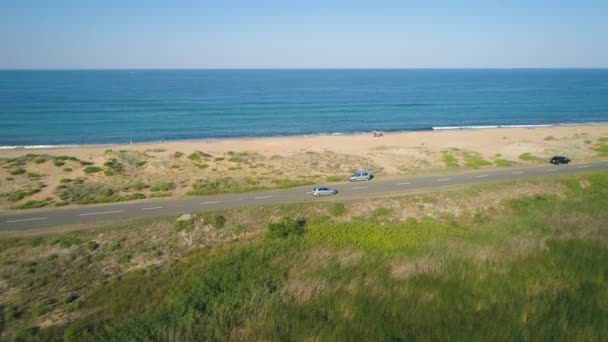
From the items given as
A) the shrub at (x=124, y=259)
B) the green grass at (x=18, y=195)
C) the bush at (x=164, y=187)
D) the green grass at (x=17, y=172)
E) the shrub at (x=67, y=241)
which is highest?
the green grass at (x=17, y=172)

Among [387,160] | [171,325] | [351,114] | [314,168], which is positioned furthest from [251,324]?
[351,114]

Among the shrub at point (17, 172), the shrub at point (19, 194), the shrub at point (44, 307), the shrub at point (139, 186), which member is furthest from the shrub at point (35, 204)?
the shrub at point (44, 307)

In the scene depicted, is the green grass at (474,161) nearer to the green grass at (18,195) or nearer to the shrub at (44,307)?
the shrub at (44,307)

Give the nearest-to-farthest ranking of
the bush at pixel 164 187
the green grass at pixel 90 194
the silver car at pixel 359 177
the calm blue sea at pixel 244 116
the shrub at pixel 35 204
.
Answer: the shrub at pixel 35 204
the green grass at pixel 90 194
the bush at pixel 164 187
the silver car at pixel 359 177
the calm blue sea at pixel 244 116

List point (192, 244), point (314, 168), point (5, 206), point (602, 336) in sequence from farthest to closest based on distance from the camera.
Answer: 1. point (314, 168)
2. point (5, 206)
3. point (192, 244)
4. point (602, 336)

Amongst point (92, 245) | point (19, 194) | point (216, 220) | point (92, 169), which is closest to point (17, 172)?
point (92, 169)

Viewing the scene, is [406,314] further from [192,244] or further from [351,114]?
[351,114]

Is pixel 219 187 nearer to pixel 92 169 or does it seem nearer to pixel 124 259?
pixel 124 259

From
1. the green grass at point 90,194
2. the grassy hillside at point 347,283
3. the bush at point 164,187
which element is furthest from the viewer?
the bush at point 164,187
